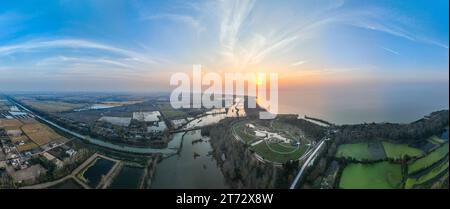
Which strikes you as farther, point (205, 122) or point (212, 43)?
point (205, 122)

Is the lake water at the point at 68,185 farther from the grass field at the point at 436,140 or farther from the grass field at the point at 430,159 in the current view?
the grass field at the point at 436,140

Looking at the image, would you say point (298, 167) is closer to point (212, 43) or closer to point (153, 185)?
point (153, 185)

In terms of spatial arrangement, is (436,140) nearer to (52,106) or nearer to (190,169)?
(190,169)

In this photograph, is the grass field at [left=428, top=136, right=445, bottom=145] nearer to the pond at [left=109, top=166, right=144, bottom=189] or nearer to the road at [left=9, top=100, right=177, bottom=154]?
the road at [left=9, top=100, right=177, bottom=154]

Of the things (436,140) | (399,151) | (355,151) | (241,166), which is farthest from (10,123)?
(436,140)

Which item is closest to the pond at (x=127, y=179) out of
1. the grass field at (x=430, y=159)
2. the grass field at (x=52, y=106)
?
the grass field at (x=52, y=106)
